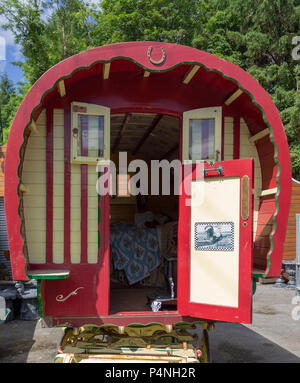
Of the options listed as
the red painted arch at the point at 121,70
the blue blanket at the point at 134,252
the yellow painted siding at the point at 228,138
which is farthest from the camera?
the blue blanket at the point at 134,252

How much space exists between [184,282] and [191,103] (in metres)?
1.82

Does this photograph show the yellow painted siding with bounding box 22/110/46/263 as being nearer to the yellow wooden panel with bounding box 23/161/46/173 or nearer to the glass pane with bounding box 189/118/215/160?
the yellow wooden panel with bounding box 23/161/46/173

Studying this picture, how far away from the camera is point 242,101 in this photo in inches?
152

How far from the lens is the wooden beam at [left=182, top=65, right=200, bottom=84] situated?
3645 mm

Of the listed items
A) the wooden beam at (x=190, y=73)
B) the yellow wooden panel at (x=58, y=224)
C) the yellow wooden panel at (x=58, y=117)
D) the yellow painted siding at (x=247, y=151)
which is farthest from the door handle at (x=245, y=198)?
the yellow wooden panel at (x=58, y=117)

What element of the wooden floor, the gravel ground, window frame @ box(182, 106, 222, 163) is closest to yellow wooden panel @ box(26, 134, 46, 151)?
window frame @ box(182, 106, 222, 163)

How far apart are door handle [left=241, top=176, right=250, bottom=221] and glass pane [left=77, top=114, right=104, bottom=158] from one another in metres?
1.43

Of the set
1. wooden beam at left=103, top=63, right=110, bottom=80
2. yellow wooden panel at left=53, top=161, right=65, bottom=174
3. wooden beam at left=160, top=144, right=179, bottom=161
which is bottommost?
yellow wooden panel at left=53, top=161, right=65, bottom=174

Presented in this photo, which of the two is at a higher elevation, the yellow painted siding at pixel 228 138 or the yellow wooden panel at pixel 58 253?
the yellow painted siding at pixel 228 138

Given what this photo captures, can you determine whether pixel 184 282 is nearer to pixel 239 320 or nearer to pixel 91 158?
pixel 239 320

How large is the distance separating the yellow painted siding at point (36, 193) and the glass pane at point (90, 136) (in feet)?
1.18

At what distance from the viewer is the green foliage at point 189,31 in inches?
669

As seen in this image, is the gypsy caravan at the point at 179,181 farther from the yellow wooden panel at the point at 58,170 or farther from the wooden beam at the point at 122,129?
the wooden beam at the point at 122,129

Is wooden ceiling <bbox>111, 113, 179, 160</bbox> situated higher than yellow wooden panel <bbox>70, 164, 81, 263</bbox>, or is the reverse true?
wooden ceiling <bbox>111, 113, 179, 160</bbox>
